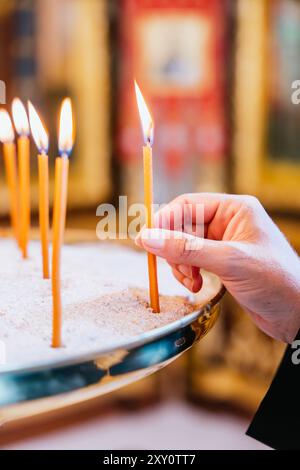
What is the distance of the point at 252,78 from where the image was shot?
2.37 m

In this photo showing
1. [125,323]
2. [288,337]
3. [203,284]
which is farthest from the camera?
[288,337]

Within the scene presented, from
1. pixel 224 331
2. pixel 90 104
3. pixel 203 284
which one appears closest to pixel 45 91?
pixel 90 104

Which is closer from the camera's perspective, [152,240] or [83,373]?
[83,373]

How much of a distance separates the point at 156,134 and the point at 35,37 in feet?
1.81

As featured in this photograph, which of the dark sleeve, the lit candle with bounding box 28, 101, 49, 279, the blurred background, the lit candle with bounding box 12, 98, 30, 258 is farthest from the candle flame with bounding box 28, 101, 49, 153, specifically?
the blurred background

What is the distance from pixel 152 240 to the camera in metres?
0.61

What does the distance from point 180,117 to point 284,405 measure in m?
1.74

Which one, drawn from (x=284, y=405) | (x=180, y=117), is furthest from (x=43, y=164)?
(x=180, y=117)

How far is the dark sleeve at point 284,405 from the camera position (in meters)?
0.82

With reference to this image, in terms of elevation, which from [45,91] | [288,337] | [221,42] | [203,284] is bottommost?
[288,337]

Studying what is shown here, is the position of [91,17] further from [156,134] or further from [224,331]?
[224,331]

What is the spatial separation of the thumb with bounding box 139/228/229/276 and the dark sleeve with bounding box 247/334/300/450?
0.23 m

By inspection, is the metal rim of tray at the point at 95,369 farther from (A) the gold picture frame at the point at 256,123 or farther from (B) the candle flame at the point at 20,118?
(A) the gold picture frame at the point at 256,123

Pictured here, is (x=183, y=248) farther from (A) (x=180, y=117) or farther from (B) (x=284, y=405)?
(A) (x=180, y=117)
